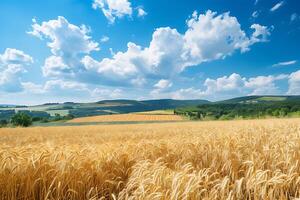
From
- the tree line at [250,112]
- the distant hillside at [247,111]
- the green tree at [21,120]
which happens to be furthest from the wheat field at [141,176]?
the green tree at [21,120]

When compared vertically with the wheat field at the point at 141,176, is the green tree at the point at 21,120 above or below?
below

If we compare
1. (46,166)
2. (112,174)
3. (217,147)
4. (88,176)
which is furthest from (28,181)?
(217,147)

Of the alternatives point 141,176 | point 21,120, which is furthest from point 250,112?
point 141,176

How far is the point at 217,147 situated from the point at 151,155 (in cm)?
150

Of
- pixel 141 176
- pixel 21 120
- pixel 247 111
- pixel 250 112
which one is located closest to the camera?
pixel 141 176

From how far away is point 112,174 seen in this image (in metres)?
4.66

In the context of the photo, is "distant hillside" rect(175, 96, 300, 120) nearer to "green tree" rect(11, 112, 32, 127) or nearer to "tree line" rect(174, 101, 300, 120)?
"tree line" rect(174, 101, 300, 120)

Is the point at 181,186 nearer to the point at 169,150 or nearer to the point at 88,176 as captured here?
the point at 88,176

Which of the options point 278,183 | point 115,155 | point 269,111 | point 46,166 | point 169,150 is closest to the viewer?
point 278,183

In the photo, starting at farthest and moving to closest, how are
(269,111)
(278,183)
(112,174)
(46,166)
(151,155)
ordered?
(269,111) → (151,155) → (112,174) → (46,166) → (278,183)

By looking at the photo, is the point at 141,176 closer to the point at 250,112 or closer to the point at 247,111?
the point at 250,112

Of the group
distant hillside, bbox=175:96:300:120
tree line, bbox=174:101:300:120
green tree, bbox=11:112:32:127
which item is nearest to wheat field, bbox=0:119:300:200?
distant hillside, bbox=175:96:300:120

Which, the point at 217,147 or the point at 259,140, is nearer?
the point at 217,147

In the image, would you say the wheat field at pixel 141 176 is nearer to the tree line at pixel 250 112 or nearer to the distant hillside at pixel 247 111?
the distant hillside at pixel 247 111
